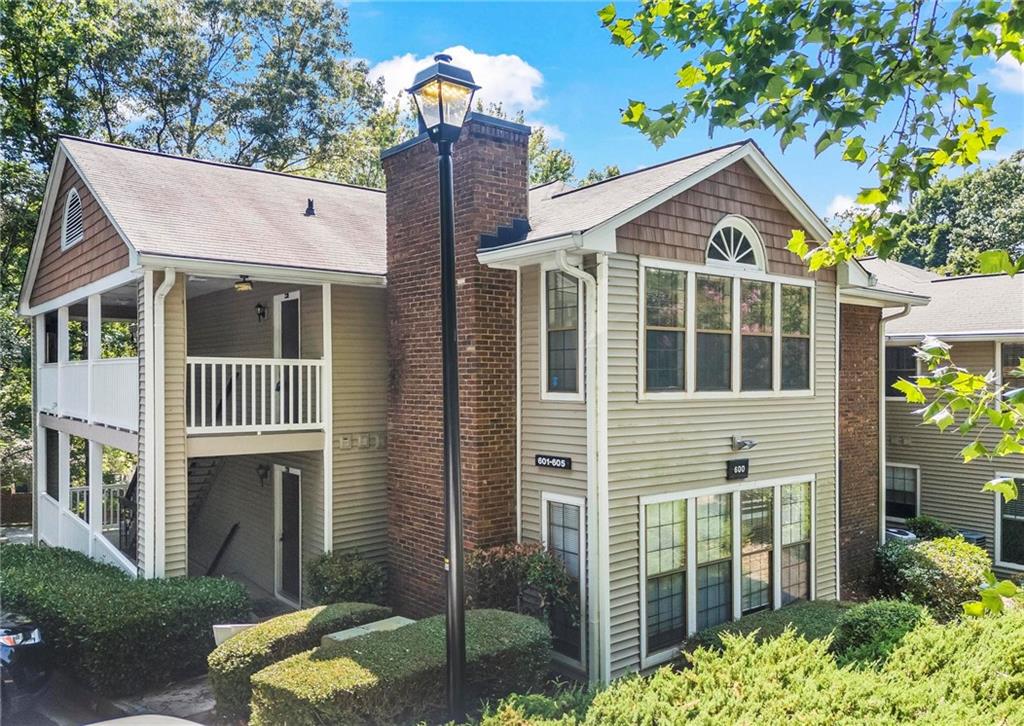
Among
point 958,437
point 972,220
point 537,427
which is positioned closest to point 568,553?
point 537,427

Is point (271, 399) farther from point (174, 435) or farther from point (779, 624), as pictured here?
point (779, 624)

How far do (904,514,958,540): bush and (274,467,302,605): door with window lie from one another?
40.2 feet

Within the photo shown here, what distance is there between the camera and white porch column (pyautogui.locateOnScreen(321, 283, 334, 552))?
10336 millimetres

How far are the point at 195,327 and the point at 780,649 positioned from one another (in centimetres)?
1257

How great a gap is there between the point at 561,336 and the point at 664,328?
126cm

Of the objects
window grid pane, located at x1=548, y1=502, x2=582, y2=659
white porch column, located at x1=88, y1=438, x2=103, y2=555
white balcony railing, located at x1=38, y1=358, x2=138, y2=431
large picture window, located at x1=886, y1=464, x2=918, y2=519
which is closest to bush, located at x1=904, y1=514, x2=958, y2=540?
large picture window, located at x1=886, y1=464, x2=918, y2=519

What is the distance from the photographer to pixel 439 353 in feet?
31.9

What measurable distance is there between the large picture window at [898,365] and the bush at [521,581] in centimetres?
1128

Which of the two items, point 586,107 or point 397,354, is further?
point 586,107

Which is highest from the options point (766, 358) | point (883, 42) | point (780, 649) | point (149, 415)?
point (883, 42)

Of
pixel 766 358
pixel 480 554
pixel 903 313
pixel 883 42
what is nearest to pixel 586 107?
pixel 766 358

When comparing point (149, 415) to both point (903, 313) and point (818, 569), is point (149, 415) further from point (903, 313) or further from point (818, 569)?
point (903, 313)

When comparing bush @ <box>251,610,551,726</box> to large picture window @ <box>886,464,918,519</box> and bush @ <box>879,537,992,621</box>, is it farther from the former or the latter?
large picture window @ <box>886,464,918,519</box>

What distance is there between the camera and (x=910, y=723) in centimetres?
445
